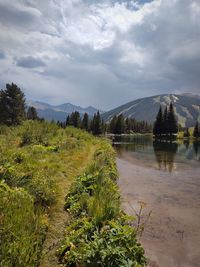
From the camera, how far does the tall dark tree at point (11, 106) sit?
55.7 metres

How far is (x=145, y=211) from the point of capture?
11570mm

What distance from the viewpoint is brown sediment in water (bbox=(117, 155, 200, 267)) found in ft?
25.5

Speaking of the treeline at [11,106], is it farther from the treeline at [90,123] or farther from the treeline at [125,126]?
the treeline at [125,126]

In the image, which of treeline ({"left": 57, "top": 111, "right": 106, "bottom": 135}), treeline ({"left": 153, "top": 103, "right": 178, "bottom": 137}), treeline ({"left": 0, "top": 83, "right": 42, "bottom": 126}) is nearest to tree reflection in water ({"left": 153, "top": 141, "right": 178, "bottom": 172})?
treeline ({"left": 0, "top": 83, "right": 42, "bottom": 126})

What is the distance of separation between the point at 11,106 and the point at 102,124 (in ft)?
195

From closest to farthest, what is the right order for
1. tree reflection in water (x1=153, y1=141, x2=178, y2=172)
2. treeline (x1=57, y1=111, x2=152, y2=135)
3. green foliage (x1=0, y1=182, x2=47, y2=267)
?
green foliage (x1=0, y1=182, x2=47, y2=267) < tree reflection in water (x1=153, y1=141, x2=178, y2=172) < treeline (x1=57, y1=111, x2=152, y2=135)

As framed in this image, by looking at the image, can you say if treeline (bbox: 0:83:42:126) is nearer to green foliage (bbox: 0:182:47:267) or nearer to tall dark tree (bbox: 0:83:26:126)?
tall dark tree (bbox: 0:83:26:126)

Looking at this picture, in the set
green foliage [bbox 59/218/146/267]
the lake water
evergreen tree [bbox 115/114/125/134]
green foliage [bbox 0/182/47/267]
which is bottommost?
the lake water

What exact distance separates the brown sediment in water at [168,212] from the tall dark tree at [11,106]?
41.1 meters

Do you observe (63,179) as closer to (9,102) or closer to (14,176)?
(14,176)

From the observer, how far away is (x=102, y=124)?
112312mm

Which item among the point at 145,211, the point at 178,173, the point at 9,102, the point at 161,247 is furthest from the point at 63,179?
the point at 9,102

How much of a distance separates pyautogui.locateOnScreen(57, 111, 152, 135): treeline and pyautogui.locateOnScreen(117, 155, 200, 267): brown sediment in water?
64.5 metres

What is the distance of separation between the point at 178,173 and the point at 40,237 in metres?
17.5
